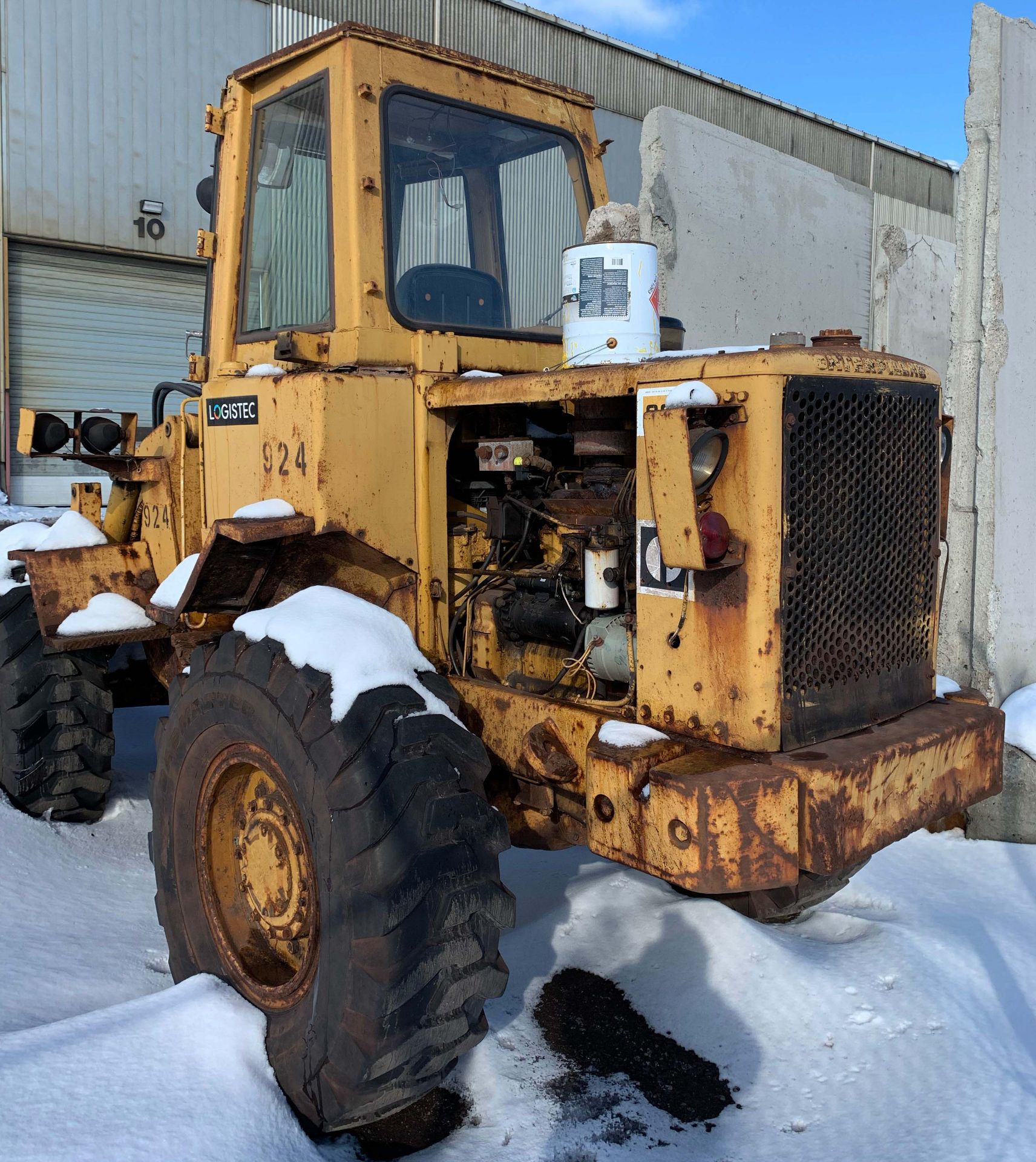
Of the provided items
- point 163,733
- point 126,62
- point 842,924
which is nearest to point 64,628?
point 163,733

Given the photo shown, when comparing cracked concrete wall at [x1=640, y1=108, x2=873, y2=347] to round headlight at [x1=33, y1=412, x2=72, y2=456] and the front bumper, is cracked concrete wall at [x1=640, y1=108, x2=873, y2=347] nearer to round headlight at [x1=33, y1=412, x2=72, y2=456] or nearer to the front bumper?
round headlight at [x1=33, y1=412, x2=72, y2=456]

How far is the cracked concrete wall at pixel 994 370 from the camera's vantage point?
5.18 metres

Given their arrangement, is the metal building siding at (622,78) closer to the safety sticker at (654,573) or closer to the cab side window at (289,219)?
the cab side window at (289,219)

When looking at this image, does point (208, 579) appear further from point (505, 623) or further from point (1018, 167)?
point (1018, 167)

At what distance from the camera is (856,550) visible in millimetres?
2734

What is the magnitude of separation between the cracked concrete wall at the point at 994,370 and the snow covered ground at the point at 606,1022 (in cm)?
128

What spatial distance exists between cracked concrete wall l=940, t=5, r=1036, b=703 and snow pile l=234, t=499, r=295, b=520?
137 inches

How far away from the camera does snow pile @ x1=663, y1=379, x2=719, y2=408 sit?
2441 mm

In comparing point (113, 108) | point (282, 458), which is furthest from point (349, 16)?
point (282, 458)

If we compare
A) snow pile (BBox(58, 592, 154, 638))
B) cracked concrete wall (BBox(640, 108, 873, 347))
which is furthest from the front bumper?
cracked concrete wall (BBox(640, 108, 873, 347))

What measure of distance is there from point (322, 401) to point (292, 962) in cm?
149

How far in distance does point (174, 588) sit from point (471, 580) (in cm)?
95

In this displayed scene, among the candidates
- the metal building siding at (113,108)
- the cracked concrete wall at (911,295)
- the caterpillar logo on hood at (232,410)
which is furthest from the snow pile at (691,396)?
the metal building siding at (113,108)

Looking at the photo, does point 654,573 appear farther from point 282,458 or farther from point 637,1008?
point 637,1008
